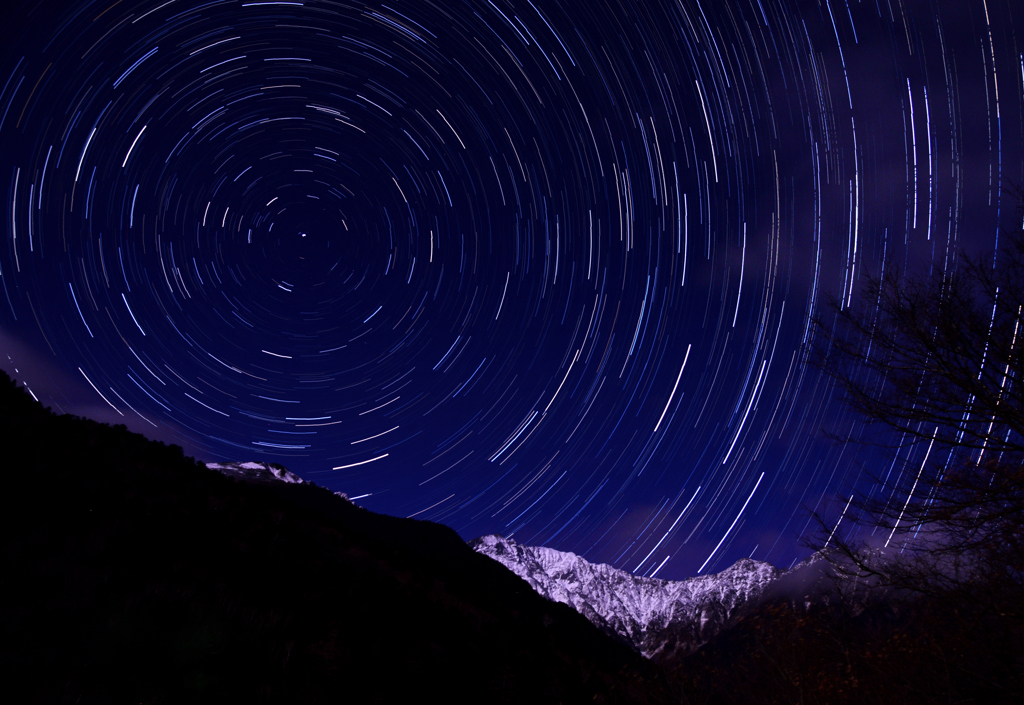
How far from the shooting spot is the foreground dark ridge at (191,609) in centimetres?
Result: 478

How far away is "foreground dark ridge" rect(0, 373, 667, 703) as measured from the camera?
4781 mm

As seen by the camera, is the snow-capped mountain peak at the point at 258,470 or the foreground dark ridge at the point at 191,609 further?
the snow-capped mountain peak at the point at 258,470

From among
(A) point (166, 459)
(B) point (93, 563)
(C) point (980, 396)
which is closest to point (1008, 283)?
(C) point (980, 396)

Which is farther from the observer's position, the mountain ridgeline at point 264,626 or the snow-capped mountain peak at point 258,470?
the snow-capped mountain peak at point 258,470

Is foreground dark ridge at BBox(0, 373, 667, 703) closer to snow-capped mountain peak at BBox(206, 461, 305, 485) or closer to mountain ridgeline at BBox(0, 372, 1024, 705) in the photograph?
mountain ridgeline at BBox(0, 372, 1024, 705)

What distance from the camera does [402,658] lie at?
26.8ft

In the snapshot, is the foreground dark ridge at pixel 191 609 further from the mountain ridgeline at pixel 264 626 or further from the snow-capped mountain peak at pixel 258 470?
the snow-capped mountain peak at pixel 258 470

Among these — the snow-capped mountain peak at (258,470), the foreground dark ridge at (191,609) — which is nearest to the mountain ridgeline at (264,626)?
the foreground dark ridge at (191,609)

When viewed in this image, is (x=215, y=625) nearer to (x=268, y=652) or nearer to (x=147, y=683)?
(x=268, y=652)

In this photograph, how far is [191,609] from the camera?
239 inches

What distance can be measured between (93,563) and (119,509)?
212 cm

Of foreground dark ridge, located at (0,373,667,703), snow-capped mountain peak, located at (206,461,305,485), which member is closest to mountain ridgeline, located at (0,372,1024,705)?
foreground dark ridge, located at (0,373,667,703)

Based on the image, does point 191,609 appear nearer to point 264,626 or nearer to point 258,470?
point 264,626

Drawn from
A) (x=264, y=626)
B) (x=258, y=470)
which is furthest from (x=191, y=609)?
(x=258, y=470)
